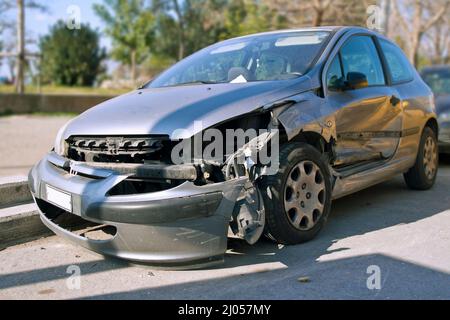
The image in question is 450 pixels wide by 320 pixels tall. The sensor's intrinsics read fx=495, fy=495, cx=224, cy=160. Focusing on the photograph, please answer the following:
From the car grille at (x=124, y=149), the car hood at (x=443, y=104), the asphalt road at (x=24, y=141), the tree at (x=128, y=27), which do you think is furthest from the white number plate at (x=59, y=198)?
the tree at (x=128, y=27)

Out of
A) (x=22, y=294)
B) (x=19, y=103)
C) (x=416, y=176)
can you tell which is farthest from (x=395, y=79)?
(x=19, y=103)

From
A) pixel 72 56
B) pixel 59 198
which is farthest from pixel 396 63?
pixel 72 56

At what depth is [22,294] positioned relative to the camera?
3.00 meters

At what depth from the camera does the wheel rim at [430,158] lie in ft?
18.2

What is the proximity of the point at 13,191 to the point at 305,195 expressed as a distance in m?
2.63

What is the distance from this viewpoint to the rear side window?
5.09 meters

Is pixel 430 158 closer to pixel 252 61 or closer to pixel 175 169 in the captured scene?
pixel 252 61

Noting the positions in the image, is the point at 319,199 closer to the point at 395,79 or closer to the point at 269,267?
the point at 269,267

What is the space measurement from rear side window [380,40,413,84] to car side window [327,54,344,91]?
1.04 meters

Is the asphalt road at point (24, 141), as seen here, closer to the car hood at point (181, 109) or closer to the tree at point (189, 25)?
the car hood at point (181, 109)

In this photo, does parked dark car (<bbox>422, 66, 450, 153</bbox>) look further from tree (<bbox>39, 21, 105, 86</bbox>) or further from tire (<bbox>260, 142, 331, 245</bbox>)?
tree (<bbox>39, 21, 105, 86</bbox>)
